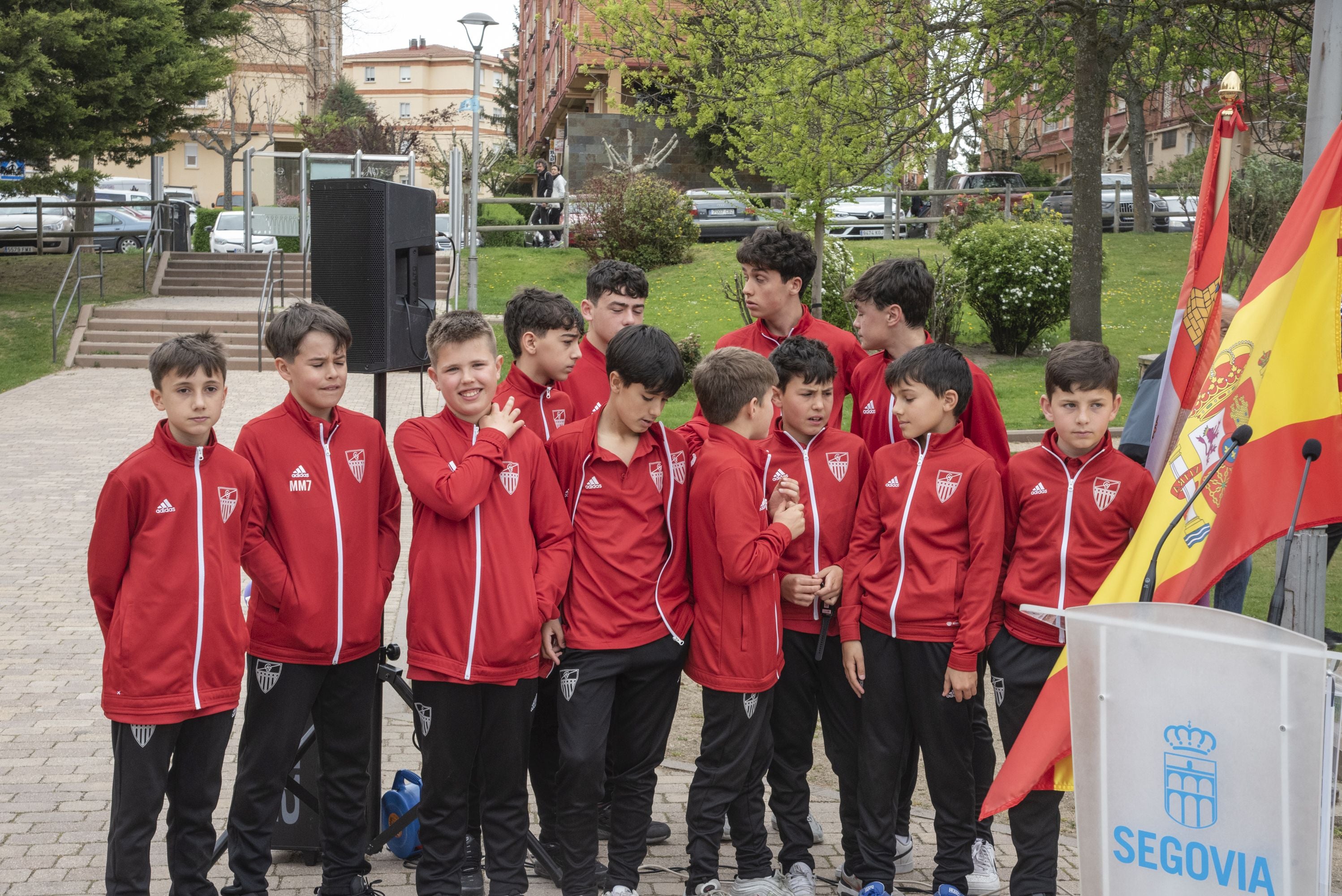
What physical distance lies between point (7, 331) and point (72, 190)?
198 inches

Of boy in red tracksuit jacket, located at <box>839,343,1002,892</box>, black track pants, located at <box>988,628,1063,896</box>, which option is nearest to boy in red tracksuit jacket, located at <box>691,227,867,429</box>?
boy in red tracksuit jacket, located at <box>839,343,1002,892</box>

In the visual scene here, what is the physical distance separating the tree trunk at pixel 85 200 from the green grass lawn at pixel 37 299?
2.30ft

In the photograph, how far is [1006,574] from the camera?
392cm

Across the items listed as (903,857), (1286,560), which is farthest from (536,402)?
(1286,560)

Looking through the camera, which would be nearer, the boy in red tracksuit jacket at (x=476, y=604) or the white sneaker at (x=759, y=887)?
the boy in red tracksuit jacket at (x=476, y=604)

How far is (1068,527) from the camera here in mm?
3715

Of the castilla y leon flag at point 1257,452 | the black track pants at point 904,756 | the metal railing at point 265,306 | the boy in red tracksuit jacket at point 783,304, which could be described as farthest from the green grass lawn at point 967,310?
the castilla y leon flag at point 1257,452

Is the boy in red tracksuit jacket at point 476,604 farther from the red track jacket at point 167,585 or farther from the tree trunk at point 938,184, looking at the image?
the tree trunk at point 938,184

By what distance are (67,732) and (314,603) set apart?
9.00 ft

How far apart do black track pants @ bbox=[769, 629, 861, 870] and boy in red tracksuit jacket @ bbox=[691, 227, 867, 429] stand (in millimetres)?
899

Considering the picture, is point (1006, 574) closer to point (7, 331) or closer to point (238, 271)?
point (7, 331)

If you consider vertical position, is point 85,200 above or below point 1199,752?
above

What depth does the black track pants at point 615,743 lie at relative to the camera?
149 inches

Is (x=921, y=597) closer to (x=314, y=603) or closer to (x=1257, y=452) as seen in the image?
(x=1257, y=452)
